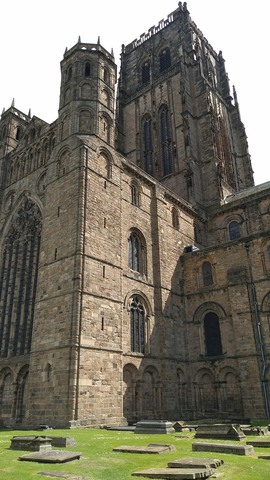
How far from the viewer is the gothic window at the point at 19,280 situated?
82.7 feet

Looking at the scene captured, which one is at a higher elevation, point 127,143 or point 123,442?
point 127,143

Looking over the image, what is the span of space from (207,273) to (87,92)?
1627cm

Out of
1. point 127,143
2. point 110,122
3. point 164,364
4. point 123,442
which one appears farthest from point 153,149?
point 123,442

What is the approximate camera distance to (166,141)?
43.9m

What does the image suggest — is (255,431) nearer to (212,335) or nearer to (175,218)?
(212,335)

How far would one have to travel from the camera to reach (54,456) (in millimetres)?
8719

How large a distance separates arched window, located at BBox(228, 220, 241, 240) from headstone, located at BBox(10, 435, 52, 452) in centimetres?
2805

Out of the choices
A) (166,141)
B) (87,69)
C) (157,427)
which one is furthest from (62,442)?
(166,141)

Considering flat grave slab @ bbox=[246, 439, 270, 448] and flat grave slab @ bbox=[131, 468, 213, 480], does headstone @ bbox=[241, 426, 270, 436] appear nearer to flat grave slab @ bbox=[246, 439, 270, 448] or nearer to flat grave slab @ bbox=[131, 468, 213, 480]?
flat grave slab @ bbox=[246, 439, 270, 448]

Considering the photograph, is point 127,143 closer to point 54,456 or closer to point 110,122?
point 110,122

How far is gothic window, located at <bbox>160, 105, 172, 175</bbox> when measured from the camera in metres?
42.5

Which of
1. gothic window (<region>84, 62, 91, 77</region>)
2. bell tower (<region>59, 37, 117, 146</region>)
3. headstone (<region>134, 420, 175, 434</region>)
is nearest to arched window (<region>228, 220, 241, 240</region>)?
bell tower (<region>59, 37, 117, 146</region>)

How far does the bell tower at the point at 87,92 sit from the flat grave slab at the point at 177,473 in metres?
22.6

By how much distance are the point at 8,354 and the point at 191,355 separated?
12.6 metres
